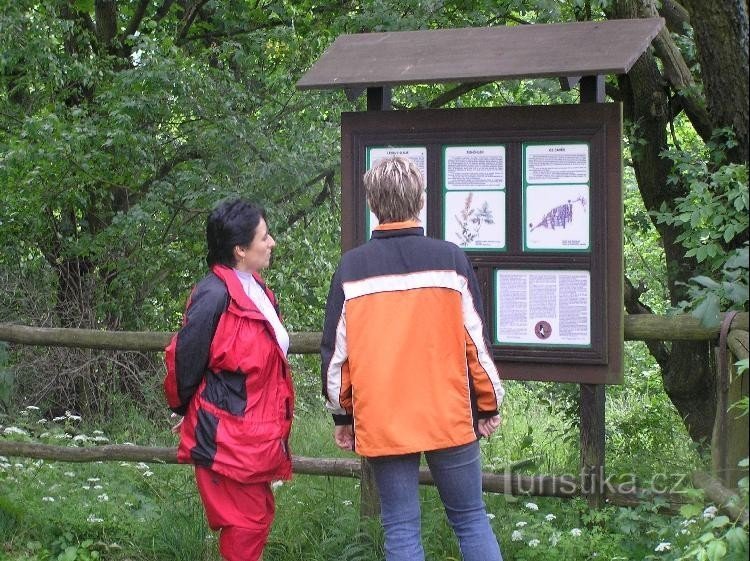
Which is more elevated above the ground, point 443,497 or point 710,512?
point 443,497

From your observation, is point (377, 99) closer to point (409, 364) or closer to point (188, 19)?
point (409, 364)

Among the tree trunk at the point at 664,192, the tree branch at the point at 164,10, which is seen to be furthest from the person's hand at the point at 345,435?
the tree branch at the point at 164,10

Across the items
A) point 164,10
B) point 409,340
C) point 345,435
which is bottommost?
point 345,435

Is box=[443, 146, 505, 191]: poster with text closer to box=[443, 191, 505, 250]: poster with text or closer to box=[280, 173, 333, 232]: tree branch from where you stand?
box=[443, 191, 505, 250]: poster with text

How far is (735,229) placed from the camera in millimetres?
4297

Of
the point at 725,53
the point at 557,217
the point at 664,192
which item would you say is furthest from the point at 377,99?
the point at 664,192

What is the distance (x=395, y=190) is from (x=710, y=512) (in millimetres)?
1655

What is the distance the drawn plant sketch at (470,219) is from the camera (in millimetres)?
4570

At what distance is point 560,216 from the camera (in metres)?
4.46

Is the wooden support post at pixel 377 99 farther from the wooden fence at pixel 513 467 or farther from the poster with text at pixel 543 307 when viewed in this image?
the wooden fence at pixel 513 467

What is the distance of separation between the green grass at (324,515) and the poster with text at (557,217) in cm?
108

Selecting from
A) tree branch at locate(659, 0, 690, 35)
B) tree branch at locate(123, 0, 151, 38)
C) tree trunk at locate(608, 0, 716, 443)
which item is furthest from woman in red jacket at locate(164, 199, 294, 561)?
tree branch at locate(123, 0, 151, 38)

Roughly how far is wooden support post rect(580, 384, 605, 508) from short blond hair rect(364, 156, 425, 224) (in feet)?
4.74

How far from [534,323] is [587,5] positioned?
9.66 feet
